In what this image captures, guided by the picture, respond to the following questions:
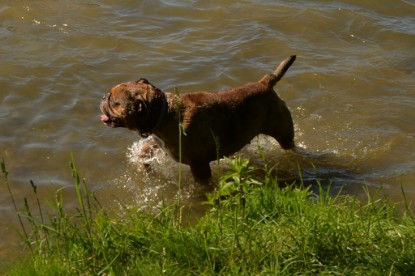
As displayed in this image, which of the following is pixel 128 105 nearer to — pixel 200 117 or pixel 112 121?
pixel 112 121

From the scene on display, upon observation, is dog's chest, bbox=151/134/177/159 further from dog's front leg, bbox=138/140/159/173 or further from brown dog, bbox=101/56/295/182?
dog's front leg, bbox=138/140/159/173

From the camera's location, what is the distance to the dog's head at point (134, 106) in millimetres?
5426

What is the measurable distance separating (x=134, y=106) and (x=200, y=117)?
675 millimetres

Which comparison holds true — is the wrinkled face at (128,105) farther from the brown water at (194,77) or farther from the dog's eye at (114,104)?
the brown water at (194,77)

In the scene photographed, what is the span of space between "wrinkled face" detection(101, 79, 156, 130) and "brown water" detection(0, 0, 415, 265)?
2.59ft

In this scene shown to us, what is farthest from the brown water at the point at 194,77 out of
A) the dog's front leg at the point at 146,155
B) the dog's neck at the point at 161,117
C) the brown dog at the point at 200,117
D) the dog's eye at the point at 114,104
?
the dog's eye at the point at 114,104

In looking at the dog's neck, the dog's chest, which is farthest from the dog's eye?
the dog's chest

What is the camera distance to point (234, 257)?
156 inches

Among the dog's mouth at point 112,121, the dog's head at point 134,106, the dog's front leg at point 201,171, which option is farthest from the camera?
the dog's front leg at point 201,171

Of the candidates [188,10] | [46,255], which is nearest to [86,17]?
[188,10]

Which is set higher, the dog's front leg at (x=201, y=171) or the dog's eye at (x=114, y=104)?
the dog's eye at (x=114, y=104)

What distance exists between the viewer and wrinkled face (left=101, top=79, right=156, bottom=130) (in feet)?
17.8

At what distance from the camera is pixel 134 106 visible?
5.42m

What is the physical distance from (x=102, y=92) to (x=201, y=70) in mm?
1285
